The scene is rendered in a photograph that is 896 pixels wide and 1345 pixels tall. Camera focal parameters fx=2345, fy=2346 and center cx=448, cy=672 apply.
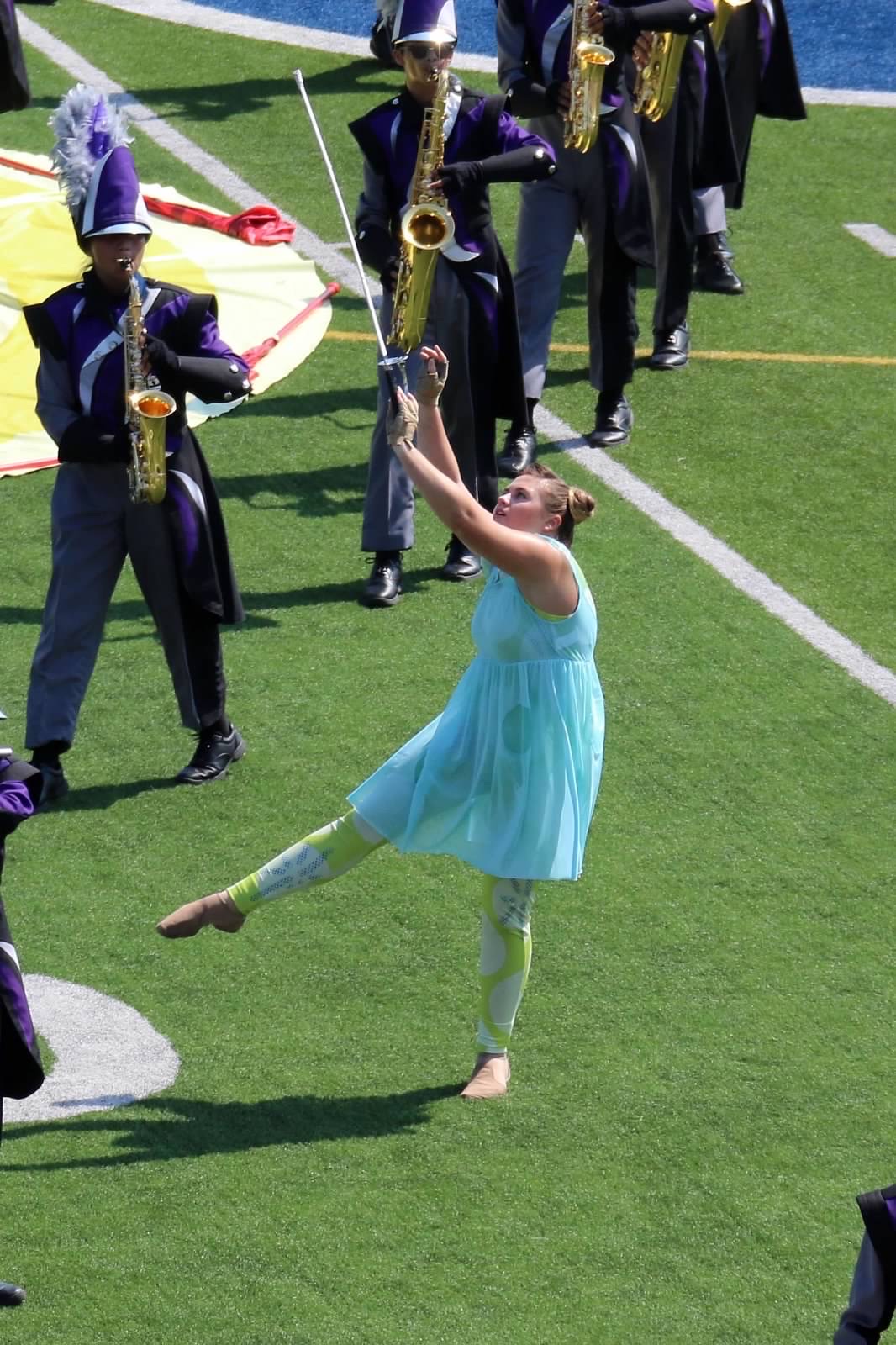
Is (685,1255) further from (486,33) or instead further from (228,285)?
(486,33)

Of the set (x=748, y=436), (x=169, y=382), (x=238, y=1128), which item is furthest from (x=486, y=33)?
(x=238, y=1128)

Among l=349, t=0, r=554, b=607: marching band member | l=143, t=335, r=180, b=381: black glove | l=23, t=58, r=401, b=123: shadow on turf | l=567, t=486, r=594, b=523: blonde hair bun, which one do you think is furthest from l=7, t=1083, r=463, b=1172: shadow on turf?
l=23, t=58, r=401, b=123: shadow on turf

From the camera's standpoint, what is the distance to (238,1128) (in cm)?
582

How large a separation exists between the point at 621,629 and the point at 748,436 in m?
1.95

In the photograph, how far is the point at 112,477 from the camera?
7.24 metres

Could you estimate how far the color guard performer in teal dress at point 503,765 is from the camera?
5746 mm

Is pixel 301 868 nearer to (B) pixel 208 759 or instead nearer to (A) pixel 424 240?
(B) pixel 208 759

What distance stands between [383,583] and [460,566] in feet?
1.25

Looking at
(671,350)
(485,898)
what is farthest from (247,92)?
(485,898)

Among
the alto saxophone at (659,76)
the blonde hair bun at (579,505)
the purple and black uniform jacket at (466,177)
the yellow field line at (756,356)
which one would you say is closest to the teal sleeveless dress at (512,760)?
the blonde hair bun at (579,505)

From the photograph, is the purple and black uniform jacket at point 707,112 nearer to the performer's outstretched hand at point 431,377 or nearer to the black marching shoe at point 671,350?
the black marching shoe at point 671,350

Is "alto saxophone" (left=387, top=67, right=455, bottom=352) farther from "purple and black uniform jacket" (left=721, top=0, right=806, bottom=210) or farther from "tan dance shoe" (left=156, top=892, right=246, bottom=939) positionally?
"purple and black uniform jacket" (left=721, top=0, right=806, bottom=210)

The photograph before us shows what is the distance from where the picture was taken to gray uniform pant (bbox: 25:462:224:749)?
7.26 metres

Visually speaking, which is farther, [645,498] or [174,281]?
[174,281]
